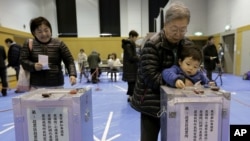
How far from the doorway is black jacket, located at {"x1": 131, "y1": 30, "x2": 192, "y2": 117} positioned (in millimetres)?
A: 9751

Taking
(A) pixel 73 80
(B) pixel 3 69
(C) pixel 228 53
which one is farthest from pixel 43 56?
(C) pixel 228 53

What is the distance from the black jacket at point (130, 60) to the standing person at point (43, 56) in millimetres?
1675

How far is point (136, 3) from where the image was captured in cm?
1286

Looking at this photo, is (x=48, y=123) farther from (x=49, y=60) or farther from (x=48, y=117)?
(x=49, y=60)

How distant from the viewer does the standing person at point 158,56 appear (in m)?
1.06

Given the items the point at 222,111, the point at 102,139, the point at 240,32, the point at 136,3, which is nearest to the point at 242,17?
the point at 240,32

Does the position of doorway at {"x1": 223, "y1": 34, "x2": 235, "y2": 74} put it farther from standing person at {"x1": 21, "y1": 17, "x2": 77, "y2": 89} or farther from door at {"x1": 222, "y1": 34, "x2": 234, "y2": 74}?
standing person at {"x1": 21, "y1": 17, "x2": 77, "y2": 89}

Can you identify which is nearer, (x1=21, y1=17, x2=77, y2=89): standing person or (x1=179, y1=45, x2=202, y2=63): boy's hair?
(x1=179, y1=45, x2=202, y2=63): boy's hair

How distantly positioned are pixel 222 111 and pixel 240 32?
30.2ft

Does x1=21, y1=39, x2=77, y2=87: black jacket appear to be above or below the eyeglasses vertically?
below

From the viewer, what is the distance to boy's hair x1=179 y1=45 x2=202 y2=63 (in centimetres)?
111

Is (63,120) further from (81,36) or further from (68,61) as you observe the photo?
(81,36)

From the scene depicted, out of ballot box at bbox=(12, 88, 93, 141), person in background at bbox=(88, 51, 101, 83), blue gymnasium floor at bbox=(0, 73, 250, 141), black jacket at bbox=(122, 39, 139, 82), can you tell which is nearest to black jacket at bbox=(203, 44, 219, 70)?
blue gymnasium floor at bbox=(0, 73, 250, 141)

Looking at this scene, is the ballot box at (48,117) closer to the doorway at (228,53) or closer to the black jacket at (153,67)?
the black jacket at (153,67)
